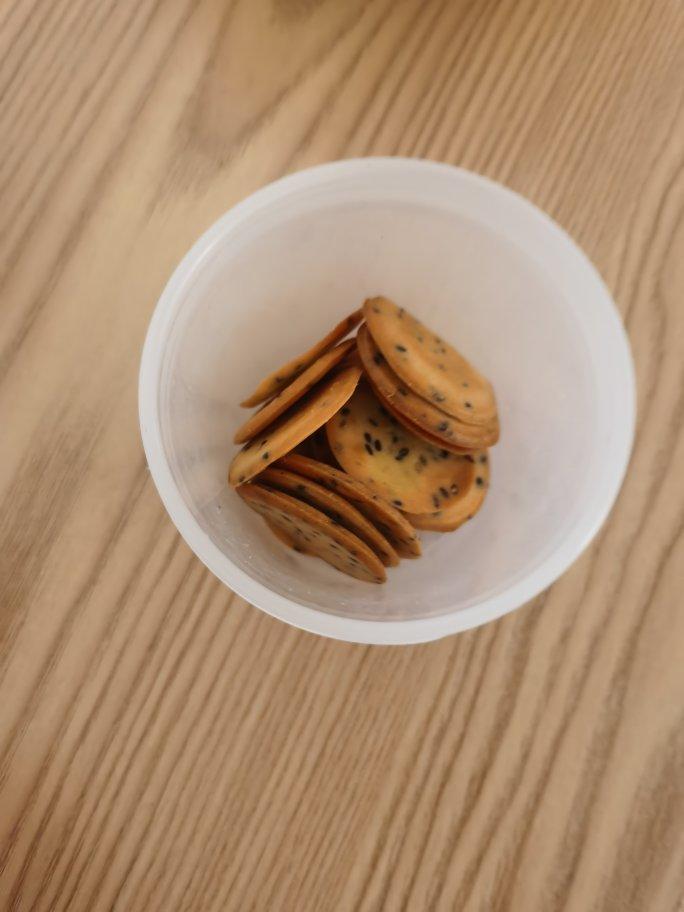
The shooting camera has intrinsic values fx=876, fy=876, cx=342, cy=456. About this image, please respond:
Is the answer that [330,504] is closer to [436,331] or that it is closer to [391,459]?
[391,459]

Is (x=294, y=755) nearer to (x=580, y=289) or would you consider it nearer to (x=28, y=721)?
(x=28, y=721)

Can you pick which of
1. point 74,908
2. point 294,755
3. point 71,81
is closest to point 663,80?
point 71,81

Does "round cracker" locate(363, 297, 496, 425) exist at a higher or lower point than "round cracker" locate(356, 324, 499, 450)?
higher

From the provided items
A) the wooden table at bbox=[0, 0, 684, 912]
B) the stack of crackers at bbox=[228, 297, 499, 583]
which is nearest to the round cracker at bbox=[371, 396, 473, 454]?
the stack of crackers at bbox=[228, 297, 499, 583]

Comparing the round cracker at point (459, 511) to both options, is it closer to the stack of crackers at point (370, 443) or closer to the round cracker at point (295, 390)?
the stack of crackers at point (370, 443)

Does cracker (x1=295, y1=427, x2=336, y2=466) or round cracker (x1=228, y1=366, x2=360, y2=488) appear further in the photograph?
cracker (x1=295, y1=427, x2=336, y2=466)

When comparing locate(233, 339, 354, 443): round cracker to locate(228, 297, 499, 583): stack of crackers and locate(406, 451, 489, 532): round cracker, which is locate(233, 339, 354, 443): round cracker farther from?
locate(406, 451, 489, 532): round cracker

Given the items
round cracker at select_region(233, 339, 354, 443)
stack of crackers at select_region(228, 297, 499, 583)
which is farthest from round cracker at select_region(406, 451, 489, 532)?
round cracker at select_region(233, 339, 354, 443)

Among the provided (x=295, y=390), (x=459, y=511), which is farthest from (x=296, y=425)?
(x=459, y=511)
